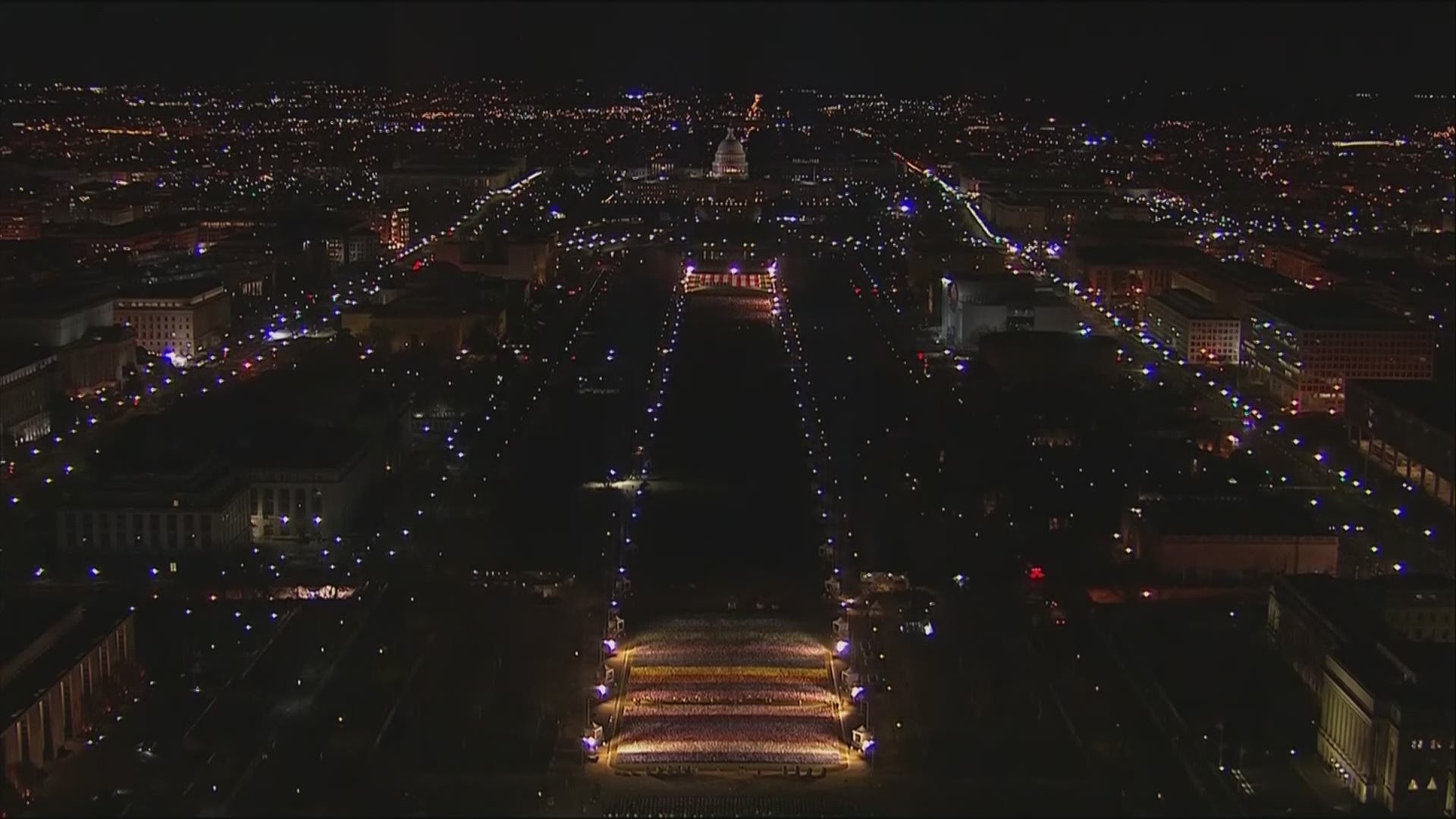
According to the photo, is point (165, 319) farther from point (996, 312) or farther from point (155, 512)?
point (996, 312)

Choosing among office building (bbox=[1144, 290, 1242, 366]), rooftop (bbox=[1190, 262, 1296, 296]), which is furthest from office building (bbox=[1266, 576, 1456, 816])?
rooftop (bbox=[1190, 262, 1296, 296])

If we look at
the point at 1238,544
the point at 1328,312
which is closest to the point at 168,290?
the point at 1328,312

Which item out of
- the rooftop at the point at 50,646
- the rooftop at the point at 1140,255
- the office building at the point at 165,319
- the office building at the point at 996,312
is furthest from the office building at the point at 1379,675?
the rooftop at the point at 1140,255

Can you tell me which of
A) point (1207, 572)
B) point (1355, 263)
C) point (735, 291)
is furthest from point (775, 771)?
point (735, 291)

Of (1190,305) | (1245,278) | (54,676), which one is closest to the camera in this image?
(54,676)

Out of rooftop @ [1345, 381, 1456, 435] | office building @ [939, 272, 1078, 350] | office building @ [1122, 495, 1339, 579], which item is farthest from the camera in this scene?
office building @ [939, 272, 1078, 350]

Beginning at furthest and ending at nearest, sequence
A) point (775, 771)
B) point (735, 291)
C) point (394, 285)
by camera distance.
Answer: point (735, 291) < point (394, 285) < point (775, 771)

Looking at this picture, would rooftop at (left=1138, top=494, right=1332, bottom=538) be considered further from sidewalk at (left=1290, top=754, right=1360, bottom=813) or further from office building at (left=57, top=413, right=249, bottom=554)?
office building at (left=57, top=413, right=249, bottom=554)

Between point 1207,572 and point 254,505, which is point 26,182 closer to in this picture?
point 254,505
